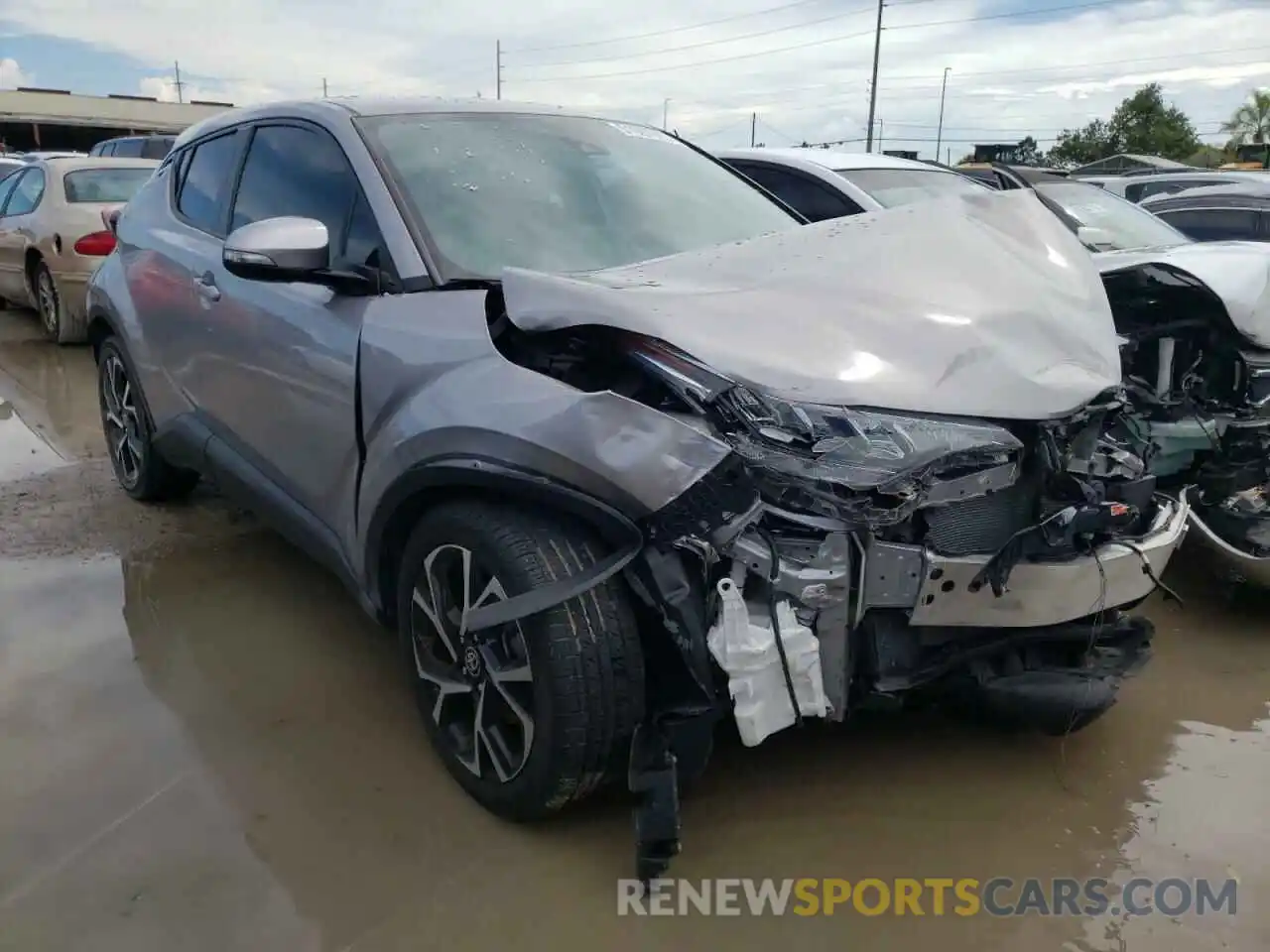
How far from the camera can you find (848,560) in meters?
2.23

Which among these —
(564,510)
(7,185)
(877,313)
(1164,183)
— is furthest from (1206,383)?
(7,185)

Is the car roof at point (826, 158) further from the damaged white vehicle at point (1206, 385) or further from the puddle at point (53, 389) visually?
the puddle at point (53, 389)

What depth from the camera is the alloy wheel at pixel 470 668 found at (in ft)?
8.25

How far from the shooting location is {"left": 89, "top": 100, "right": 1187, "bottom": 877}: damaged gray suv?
2242 millimetres

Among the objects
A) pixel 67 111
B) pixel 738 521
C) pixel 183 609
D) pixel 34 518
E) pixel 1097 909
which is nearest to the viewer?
pixel 738 521

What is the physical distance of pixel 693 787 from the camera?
9.20 feet

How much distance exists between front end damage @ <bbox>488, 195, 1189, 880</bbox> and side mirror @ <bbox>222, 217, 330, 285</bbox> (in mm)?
569

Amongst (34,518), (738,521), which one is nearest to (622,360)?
(738,521)

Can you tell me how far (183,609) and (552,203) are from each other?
2069 mm

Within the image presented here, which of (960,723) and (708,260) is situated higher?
(708,260)

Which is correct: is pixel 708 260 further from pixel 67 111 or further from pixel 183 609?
pixel 67 111

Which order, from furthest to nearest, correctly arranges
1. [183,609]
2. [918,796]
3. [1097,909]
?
[183,609]
[918,796]
[1097,909]

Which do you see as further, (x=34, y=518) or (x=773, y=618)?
(x=34, y=518)

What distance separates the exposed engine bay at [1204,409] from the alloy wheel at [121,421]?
13.8 feet
